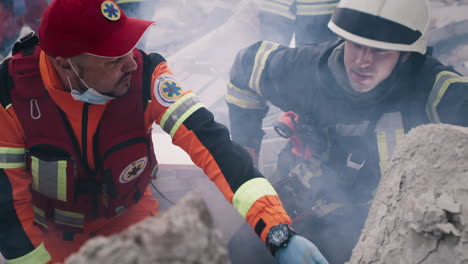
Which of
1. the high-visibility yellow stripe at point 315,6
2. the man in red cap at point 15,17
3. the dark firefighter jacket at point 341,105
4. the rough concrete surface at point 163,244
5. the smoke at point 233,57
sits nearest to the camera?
the rough concrete surface at point 163,244

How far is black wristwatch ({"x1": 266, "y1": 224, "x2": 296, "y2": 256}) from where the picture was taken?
1655 millimetres

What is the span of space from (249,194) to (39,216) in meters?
1.34

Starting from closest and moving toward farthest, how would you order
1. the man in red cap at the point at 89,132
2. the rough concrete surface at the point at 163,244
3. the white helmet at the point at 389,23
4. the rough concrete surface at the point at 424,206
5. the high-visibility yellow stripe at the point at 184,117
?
the rough concrete surface at the point at 163,244, the rough concrete surface at the point at 424,206, the man in red cap at the point at 89,132, the high-visibility yellow stripe at the point at 184,117, the white helmet at the point at 389,23

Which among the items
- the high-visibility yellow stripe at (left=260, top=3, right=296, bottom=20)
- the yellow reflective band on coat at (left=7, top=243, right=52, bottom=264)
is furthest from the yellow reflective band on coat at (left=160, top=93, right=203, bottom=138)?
the high-visibility yellow stripe at (left=260, top=3, right=296, bottom=20)

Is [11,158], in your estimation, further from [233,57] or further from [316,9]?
[233,57]

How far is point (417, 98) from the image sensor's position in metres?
2.54

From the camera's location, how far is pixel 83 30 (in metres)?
1.49

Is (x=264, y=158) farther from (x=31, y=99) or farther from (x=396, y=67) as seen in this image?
(x=31, y=99)

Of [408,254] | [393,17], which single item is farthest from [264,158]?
[408,254]

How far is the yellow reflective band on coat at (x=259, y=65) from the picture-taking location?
2930 millimetres

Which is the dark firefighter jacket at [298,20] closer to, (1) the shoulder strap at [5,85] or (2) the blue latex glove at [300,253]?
(2) the blue latex glove at [300,253]

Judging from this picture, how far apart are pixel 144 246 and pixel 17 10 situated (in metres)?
3.84

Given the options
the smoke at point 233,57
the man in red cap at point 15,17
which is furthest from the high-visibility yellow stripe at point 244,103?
the man in red cap at point 15,17

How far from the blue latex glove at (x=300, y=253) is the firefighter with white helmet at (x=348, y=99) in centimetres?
87
